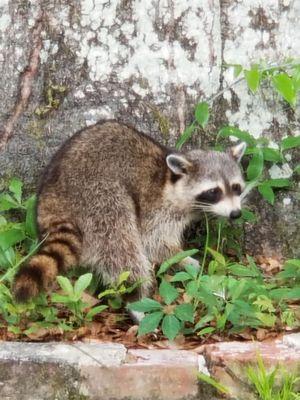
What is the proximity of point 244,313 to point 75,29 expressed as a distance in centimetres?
182

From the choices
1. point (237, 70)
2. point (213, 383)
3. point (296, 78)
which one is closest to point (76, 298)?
point (213, 383)

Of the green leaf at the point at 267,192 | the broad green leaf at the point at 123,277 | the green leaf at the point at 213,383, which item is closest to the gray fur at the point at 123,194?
the green leaf at the point at 267,192

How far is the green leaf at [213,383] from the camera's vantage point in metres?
3.92

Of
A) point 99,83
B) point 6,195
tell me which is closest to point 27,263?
point 6,195

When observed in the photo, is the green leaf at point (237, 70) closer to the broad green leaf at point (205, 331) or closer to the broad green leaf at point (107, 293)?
the broad green leaf at point (107, 293)

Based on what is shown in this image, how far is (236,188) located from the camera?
5051mm

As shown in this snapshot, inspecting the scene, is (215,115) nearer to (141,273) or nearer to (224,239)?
(224,239)

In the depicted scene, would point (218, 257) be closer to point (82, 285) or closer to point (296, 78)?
point (82, 285)

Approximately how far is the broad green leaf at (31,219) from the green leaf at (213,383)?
1396 millimetres

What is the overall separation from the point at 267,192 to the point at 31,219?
125cm

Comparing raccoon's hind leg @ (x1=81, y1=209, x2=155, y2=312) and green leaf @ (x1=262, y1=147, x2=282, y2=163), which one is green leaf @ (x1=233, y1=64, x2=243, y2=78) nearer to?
green leaf @ (x1=262, y1=147, x2=282, y2=163)

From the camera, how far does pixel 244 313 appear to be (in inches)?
167

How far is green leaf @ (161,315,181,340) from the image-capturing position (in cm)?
413

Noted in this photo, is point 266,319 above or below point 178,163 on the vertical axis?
below
